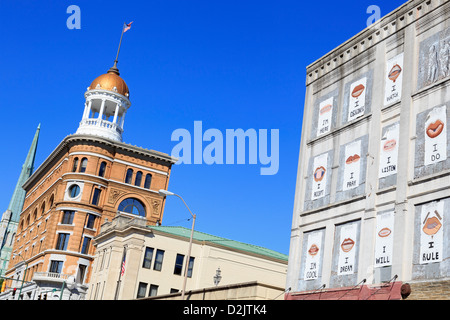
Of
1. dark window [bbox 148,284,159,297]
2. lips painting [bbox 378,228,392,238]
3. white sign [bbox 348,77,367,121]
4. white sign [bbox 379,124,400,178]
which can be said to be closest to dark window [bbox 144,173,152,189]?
dark window [bbox 148,284,159,297]

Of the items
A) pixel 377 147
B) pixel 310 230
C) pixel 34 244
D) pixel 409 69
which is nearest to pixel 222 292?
pixel 310 230

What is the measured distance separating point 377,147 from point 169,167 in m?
59.8

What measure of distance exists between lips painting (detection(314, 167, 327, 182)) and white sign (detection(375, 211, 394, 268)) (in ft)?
17.2

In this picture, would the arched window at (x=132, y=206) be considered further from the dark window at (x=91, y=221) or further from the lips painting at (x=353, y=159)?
the lips painting at (x=353, y=159)

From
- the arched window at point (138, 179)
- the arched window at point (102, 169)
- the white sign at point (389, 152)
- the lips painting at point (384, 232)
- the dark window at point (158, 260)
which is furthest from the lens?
the arched window at point (138, 179)

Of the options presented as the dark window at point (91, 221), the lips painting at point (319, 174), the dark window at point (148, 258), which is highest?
the dark window at point (91, 221)

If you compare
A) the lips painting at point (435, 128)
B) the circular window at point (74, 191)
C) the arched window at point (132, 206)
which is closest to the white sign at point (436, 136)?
the lips painting at point (435, 128)

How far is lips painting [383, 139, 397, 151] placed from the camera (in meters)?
26.0

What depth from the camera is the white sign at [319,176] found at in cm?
3005

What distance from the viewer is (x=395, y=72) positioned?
2736cm

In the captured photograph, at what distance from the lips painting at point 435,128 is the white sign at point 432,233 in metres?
2.83

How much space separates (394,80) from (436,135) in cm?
439

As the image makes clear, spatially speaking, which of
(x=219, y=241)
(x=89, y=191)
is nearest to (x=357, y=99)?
(x=219, y=241)

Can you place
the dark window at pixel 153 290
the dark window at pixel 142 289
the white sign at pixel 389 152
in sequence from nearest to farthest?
the white sign at pixel 389 152
the dark window at pixel 142 289
the dark window at pixel 153 290
